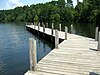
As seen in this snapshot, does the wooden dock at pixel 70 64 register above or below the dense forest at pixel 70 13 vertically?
below

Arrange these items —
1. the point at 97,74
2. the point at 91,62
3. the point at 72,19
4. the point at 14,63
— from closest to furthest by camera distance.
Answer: the point at 97,74 < the point at 91,62 < the point at 14,63 < the point at 72,19

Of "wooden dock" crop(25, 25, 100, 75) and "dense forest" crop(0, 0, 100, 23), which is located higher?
"dense forest" crop(0, 0, 100, 23)

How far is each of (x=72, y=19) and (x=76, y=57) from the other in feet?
251

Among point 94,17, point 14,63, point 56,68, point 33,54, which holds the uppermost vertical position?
point 94,17

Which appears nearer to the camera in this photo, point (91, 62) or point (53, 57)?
point (91, 62)

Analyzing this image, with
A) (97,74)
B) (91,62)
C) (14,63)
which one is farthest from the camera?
(14,63)

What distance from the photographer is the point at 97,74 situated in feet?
24.3

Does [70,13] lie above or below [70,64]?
above

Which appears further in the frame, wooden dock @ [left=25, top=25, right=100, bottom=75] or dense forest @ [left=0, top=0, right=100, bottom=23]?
dense forest @ [left=0, top=0, right=100, bottom=23]

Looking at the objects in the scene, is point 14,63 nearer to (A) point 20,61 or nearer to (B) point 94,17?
(A) point 20,61

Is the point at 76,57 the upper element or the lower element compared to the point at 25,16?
lower

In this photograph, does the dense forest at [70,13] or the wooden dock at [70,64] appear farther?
the dense forest at [70,13]

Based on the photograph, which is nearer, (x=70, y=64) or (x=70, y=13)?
(x=70, y=64)

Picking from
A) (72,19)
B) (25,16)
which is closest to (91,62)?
(72,19)
